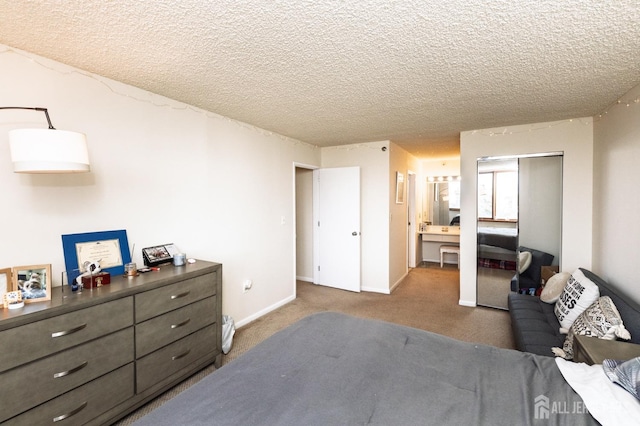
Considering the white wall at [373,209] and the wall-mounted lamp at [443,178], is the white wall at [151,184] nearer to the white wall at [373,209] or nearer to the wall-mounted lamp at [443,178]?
the white wall at [373,209]

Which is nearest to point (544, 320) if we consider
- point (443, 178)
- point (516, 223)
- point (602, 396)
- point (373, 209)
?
point (516, 223)

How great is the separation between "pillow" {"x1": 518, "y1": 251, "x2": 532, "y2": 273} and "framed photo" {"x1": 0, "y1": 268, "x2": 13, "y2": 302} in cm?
485

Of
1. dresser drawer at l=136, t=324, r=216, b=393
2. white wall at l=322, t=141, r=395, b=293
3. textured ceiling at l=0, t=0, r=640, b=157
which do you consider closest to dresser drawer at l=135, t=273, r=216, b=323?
dresser drawer at l=136, t=324, r=216, b=393

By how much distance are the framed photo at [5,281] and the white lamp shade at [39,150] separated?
58 centimetres

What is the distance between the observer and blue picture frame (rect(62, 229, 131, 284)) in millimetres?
1981

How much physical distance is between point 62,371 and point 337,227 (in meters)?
3.75

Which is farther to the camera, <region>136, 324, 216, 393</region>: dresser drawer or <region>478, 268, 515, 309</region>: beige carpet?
<region>478, 268, 515, 309</region>: beige carpet

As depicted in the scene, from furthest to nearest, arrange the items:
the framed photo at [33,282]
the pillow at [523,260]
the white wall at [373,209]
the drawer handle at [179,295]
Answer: the white wall at [373,209], the pillow at [523,260], the drawer handle at [179,295], the framed photo at [33,282]

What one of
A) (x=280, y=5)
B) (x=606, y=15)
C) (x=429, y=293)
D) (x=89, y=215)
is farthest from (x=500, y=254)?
(x=89, y=215)

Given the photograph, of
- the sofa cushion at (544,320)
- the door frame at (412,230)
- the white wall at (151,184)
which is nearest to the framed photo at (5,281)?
the white wall at (151,184)

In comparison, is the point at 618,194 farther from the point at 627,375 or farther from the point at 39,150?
the point at 39,150

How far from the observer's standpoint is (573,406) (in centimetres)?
114

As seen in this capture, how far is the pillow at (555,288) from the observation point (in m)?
3.00

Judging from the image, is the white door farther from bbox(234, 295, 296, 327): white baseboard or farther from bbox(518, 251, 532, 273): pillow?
bbox(518, 251, 532, 273): pillow
